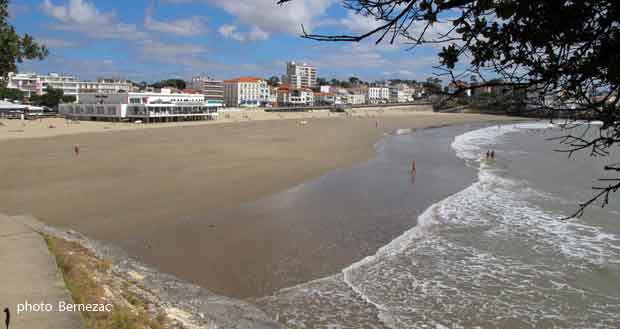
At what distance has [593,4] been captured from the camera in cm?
218

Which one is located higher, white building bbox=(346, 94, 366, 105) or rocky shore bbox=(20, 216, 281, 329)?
white building bbox=(346, 94, 366, 105)

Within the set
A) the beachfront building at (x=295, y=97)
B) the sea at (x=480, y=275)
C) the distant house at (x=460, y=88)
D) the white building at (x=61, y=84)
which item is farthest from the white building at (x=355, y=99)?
the distant house at (x=460, y=88)

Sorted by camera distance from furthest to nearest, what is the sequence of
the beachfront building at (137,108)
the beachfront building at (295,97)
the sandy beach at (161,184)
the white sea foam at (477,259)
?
the beachfront building at (295,97), the beachfront building at (137,108), the sandy beach at (161,184), the white sea foam at (477,259)

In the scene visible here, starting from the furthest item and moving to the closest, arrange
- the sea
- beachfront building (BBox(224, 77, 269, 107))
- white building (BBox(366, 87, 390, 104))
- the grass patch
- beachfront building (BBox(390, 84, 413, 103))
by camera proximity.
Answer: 1. beachfront building (BBox(390, 84, 413, 103))
2. white building (BBox(366, 87, 390, 104))
3. beachfront building (BBox(224, 77, 269, 107))
4. the sea
5. the grass patch

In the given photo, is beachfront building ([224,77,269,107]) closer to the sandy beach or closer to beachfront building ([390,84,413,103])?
beachfront building ([390,84,413,103])

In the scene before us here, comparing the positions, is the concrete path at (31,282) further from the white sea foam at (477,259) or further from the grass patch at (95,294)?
the white sea foam at (477,259)

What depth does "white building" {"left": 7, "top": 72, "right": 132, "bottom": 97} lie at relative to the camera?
341 feet

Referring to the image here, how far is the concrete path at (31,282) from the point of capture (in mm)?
4551

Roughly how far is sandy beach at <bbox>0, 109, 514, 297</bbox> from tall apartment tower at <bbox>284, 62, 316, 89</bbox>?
134 meters

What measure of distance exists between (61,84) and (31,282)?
121m

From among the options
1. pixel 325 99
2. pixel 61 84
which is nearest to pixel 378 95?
pixel 325 99

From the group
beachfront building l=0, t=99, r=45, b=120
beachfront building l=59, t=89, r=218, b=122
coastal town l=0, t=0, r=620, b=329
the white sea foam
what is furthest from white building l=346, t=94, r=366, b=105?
the white sea foam

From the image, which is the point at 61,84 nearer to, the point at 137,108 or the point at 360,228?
the point at 137,108

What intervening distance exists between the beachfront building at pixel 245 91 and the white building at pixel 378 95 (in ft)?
152
